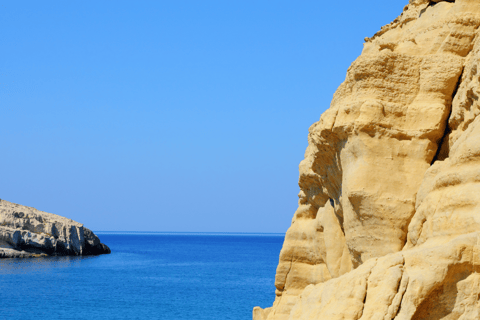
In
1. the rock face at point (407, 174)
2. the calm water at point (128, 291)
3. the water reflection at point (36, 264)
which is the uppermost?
the rock face at point (407, 174)

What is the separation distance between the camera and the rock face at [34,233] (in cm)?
7275

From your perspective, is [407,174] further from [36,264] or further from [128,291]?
[36,264]

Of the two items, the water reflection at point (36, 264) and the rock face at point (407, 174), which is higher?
the rock face at point (407, 174)

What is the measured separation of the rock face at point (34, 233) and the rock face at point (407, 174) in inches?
2671

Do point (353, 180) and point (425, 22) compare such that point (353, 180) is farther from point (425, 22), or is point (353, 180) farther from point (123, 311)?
point (123, 311)

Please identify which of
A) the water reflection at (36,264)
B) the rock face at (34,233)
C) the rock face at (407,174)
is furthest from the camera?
the rock face at (34,233)

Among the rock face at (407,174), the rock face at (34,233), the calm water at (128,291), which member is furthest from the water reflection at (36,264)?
the rock face at (407,174)

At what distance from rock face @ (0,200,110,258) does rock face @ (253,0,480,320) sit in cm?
6783

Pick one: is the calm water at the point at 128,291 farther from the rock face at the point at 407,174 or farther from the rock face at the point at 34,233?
the rock face at the point at 407,174

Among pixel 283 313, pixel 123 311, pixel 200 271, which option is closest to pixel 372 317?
pixel 283 313

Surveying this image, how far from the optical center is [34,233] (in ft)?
249

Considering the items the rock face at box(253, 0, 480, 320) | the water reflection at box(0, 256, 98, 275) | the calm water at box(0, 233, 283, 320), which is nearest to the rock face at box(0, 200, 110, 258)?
the water reflection at box(0, 256, 98, 275)

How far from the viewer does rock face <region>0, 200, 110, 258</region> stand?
239 ft

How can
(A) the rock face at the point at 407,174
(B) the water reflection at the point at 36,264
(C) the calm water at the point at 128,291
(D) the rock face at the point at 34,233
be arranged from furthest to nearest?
1. (D) the rock face at the point at 34,233
2. (B) the water reflection at the point at 36,264
3. (C) the calm water at the point at 128,291
4. (A) the rock face at the point at 407,174
